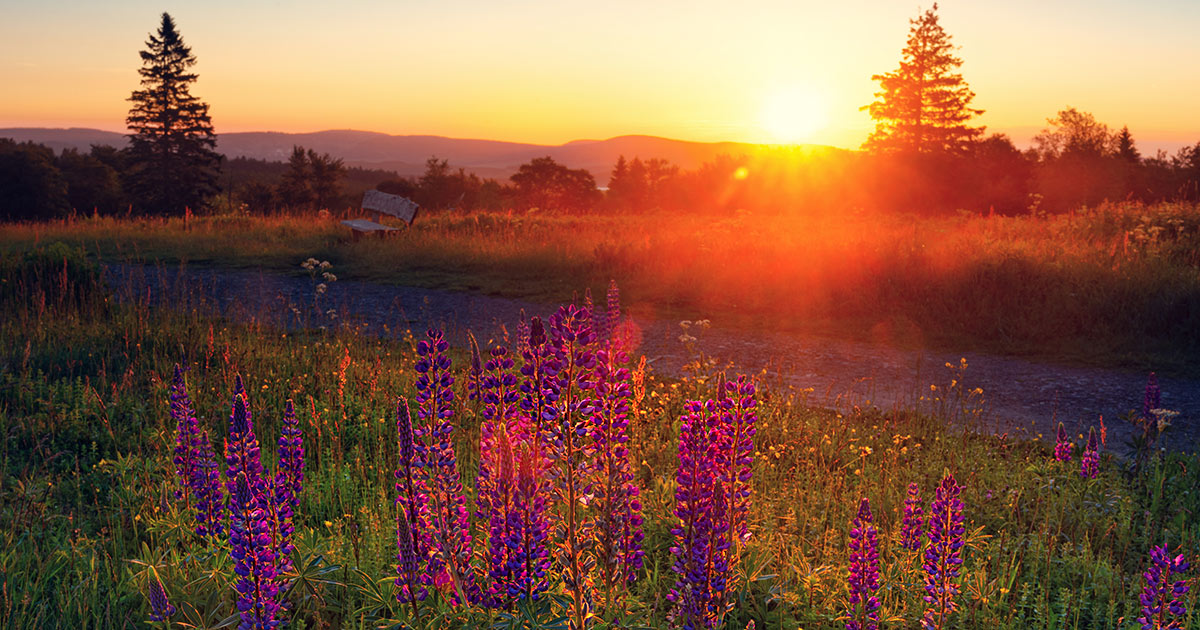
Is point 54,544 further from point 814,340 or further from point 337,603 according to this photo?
point 814,340

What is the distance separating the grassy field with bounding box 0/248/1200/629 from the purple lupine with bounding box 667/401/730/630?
0.18 meters

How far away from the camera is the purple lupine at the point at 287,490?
2.58 meters

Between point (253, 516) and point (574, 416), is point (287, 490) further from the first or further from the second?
point (574, 416)

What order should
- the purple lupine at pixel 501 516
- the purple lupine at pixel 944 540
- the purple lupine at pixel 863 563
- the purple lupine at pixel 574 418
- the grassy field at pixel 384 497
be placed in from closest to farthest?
the purple lupine at pixel 574 418 → the purple lupine at pixel 501 516 → the purple lupine at pixel 863 563 → the purple lupine at pixel 944 540 → the grassy field at pixel 384 497

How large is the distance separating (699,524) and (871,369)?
670 cm

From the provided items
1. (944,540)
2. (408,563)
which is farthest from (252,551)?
(944,540)

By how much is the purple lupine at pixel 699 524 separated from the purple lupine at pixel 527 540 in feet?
1.25

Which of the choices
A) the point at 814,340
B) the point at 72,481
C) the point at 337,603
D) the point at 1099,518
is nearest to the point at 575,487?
the point at 337,603

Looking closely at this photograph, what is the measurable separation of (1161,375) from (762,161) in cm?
4059

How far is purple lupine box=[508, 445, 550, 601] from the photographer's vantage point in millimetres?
2117

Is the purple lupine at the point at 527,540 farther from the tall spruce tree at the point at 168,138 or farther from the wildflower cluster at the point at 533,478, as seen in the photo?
the tall spruce tree at the point at 168,138

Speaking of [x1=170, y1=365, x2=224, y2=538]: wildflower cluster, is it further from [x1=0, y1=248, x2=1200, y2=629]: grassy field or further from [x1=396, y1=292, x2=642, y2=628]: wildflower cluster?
[x1=396, y1=292, x2=642, y2=628]: wildflower cluster

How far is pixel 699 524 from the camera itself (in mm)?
2143

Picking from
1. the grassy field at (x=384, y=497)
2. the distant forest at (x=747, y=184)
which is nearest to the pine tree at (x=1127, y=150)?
the distant forest at (x=747, y=184)
